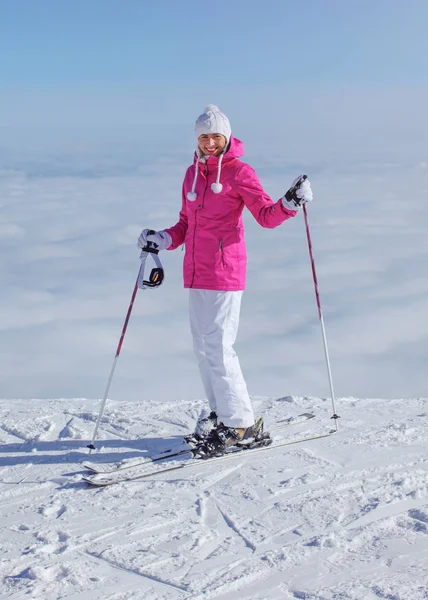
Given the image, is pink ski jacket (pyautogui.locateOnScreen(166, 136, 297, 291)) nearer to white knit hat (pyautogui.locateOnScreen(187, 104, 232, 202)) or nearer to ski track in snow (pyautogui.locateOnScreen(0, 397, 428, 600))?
white knit hat (pyautogui.locateOnScreen(187, 104, 232, 202))

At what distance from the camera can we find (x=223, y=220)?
4.41m

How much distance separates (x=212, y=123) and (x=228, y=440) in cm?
193

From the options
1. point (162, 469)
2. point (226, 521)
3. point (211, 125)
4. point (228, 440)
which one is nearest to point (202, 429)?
point (228, 440)

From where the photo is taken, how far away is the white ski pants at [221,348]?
4.42 metres

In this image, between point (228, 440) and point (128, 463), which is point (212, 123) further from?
point (128, 463)

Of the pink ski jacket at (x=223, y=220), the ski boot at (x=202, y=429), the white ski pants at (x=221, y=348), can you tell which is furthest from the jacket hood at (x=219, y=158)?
the ski boot at (x=202, y=429)

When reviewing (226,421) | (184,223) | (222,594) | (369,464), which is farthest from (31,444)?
(222,594)

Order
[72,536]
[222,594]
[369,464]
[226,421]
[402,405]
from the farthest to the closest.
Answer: [402,405] → [226,421] → [369,464] → [72,536] → [222,594]

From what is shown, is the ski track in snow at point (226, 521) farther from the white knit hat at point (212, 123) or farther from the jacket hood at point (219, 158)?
the white knit hat at point (212, 123)

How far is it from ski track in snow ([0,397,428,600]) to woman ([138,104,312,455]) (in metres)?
0.35

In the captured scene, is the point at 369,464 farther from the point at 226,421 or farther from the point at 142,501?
the point at 142,501

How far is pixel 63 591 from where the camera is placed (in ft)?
9.02

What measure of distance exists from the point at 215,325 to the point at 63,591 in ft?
6.56

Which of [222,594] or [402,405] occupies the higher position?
[402,405]
